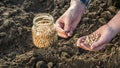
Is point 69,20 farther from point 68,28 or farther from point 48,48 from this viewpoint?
point 48,48

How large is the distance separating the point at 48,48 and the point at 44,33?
0.13m

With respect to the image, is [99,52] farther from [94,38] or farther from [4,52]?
→ [4,52]

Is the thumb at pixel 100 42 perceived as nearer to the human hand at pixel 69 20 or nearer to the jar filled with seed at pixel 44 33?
the human hand at pixel 69 20

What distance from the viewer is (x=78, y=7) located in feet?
7.10

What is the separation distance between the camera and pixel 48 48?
7.06ft

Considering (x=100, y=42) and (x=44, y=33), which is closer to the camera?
(x=100, y=42)

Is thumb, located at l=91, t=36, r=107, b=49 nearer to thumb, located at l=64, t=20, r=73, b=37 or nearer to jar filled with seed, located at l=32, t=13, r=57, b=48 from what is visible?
thumb, located at l=64, t=20, r=73, b=37

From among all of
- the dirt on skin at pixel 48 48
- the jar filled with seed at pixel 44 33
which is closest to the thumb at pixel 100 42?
the dirt on skin at pixel 48 48

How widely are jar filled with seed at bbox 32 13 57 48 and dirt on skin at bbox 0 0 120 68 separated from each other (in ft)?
0.19

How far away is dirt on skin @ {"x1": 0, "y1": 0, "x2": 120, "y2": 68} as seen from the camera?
204cm

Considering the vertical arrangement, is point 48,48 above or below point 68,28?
below

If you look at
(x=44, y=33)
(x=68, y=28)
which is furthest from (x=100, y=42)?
(x=44, y=33)

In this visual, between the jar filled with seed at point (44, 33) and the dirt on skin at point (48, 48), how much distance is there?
58 millimetres

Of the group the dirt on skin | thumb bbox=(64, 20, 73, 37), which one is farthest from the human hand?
the dirt on skin
